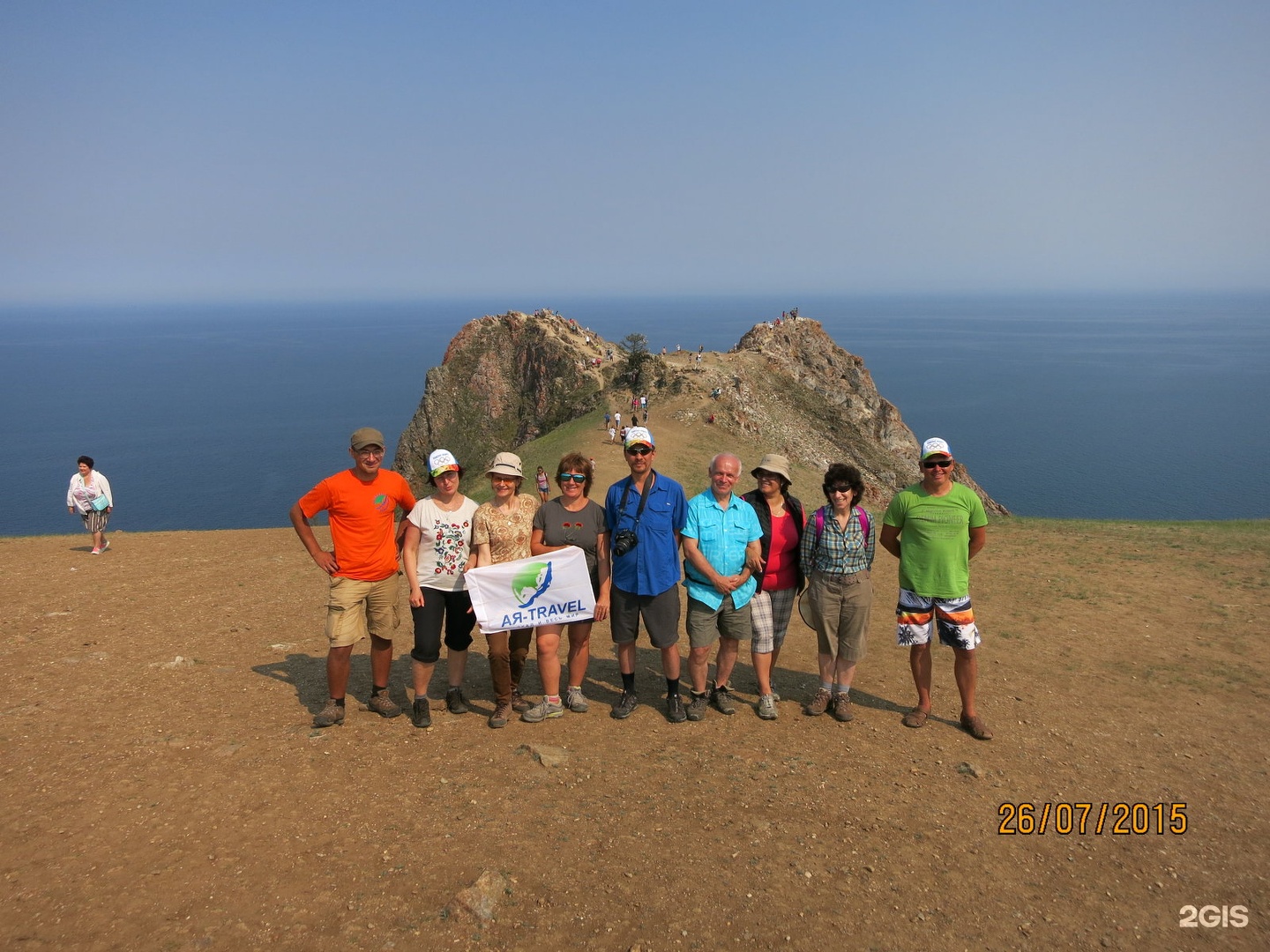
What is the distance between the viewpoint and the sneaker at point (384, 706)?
7.13 metres

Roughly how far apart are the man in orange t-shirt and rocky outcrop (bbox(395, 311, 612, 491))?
1737 inches

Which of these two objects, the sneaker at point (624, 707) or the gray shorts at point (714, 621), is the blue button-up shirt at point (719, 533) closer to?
the gray shorts at point (714, 621)

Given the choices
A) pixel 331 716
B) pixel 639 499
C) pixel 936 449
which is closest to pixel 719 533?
pixel 639 499

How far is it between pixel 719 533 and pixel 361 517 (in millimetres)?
3216

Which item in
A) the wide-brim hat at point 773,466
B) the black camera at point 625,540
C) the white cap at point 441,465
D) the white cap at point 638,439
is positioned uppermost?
the white cap at point 638,439

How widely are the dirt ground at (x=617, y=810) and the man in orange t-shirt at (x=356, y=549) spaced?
2.39ft

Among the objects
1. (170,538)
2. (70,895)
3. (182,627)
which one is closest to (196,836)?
(70,895)

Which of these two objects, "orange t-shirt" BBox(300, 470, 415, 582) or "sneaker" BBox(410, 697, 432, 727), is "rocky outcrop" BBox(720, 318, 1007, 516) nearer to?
"sneaker" BBox(410, 697, 432, 727)

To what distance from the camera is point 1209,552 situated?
49.8 feet

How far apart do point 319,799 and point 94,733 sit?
8.79ft

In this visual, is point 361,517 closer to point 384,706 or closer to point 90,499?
point 384,706

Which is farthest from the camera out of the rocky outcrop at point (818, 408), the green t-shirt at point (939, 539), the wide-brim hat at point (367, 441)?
the rocky outcrop at point (818, 408)

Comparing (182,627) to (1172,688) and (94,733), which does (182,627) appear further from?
(1172,688)
